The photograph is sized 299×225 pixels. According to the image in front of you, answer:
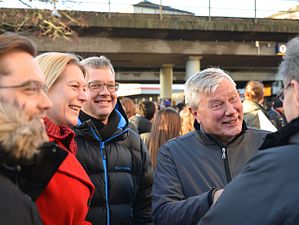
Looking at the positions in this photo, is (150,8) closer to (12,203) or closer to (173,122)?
(173,122)

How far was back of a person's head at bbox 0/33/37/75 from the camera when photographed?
183 centimetres

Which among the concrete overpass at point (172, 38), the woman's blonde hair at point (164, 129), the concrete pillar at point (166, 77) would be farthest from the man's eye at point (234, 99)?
Result: the concrete pillar at point (166, 77)

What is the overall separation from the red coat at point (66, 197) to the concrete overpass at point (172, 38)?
1482cm

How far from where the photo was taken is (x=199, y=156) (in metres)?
2.79

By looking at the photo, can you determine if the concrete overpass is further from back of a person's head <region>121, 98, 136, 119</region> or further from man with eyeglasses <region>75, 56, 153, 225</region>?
man with eyeglasses <region>75, 56, 153, 225</region>

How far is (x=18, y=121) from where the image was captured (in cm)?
157

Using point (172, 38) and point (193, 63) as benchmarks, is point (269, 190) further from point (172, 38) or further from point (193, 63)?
point (193, 63)

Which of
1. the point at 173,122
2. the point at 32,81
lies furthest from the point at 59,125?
the point at 173,122

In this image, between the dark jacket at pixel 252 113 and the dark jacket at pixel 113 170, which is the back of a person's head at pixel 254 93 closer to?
the dark jacket at pixel 252 113

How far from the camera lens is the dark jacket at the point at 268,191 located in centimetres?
146

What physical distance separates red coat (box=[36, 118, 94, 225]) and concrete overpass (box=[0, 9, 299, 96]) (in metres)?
14.8

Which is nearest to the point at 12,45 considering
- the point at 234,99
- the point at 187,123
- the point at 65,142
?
the point at 65,142

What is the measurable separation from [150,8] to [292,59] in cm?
1971

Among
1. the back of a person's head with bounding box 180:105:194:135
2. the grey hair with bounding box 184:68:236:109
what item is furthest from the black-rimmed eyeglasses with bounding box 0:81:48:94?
the back of a person's head with bounding box 180:105:194:135
